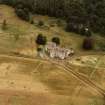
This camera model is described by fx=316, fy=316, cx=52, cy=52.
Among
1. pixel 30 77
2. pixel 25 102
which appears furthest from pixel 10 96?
pixel 30 77

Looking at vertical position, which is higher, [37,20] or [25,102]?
[37,20]

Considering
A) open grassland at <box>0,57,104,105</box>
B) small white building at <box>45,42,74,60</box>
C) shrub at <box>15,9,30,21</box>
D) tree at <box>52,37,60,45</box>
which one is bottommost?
open grassland at <box>0,57,104,105</box>

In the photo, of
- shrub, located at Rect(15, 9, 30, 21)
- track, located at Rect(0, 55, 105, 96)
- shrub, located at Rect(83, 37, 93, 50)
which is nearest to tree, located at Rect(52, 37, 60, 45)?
shrub, located at Rect(83, 37, 93, 50)

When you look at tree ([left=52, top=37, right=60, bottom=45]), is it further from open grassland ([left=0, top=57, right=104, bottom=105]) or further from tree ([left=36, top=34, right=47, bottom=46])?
open grassland ([left=0, top=57, right=104, bottom=105])

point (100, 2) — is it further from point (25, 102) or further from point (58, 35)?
point (25, 102)

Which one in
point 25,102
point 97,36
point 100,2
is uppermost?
point 100,2

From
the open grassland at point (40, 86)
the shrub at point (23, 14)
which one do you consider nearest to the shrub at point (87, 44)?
the open grassland at point (40, 86)

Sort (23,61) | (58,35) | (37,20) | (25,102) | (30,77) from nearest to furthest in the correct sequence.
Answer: (25,102) → (30,77) → (23,61) → (58,35) → (37,20)

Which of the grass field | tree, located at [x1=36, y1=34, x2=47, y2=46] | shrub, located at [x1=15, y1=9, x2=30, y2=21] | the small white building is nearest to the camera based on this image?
the grass field
